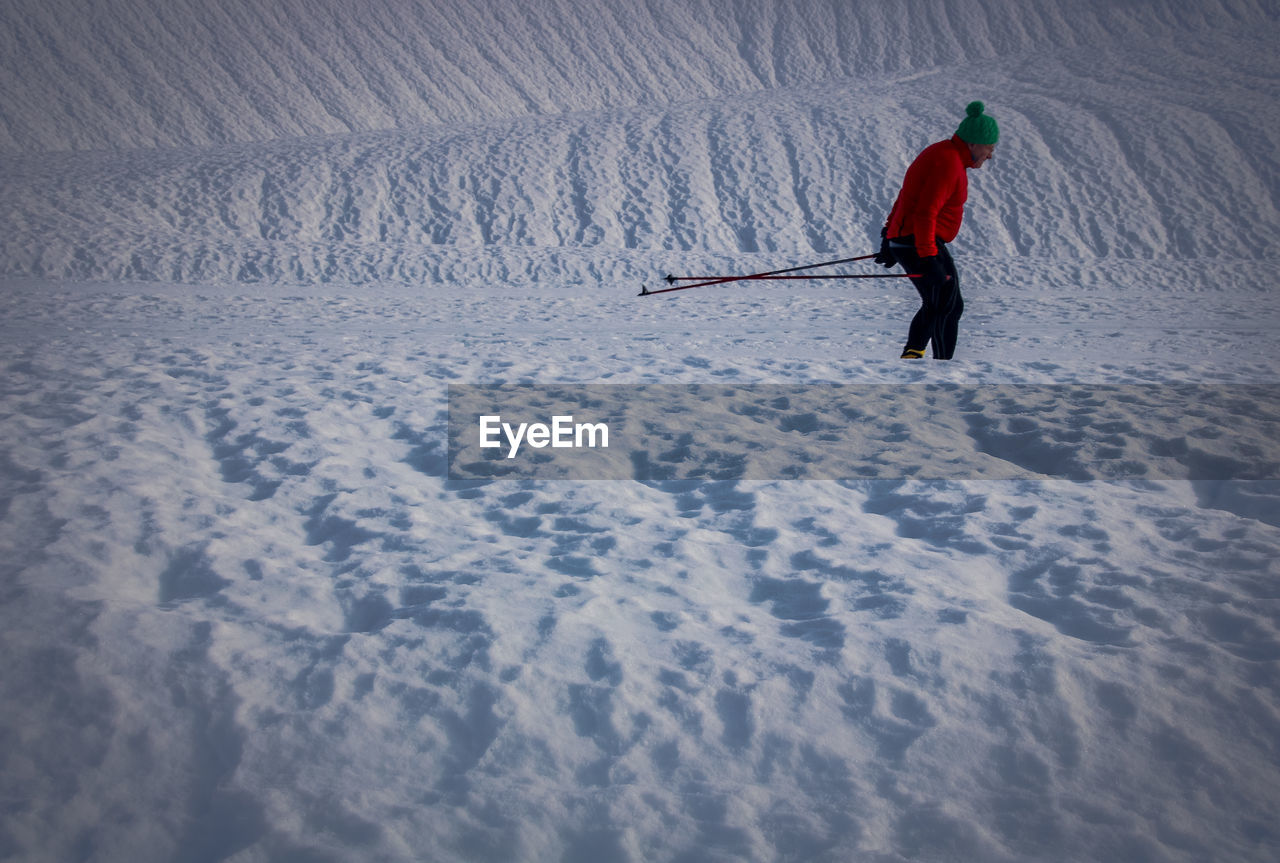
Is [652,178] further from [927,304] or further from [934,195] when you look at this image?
[934,195]

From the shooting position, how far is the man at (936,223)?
5.25 m

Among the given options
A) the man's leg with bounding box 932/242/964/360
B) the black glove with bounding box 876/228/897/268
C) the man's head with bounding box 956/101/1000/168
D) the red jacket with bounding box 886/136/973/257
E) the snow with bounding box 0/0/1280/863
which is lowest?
the snow with bounding box 0/0/1280/863

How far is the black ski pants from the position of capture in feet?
18.8

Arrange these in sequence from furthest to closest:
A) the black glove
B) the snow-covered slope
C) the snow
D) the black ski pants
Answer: the snow-covered slope, the black glove, the black ski pants, the snow

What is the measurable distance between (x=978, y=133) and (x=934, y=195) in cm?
50

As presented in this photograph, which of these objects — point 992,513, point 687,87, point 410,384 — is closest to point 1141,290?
point 992,513

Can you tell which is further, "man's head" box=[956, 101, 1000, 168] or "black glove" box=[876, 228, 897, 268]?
"black glove" box=[876, 228, 897, 268]

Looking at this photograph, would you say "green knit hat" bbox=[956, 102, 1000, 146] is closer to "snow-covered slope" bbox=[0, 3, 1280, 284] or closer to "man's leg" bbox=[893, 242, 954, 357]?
"man's leg" bbox=[893, 242, 954, 357]

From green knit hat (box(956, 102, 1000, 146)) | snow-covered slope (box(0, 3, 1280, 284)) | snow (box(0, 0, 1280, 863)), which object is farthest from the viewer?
snow-covered slope (box(0, 3, 1280, 284))

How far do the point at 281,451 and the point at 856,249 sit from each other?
45.8 ft

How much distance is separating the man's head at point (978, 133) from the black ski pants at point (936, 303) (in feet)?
2.23

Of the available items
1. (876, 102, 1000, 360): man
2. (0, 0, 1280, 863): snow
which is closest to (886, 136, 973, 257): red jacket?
(876, 102, 1000, 360): man

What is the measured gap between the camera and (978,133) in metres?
5.20

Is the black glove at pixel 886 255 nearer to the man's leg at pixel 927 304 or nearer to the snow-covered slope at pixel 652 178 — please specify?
the man's leg at pixel 927 304
